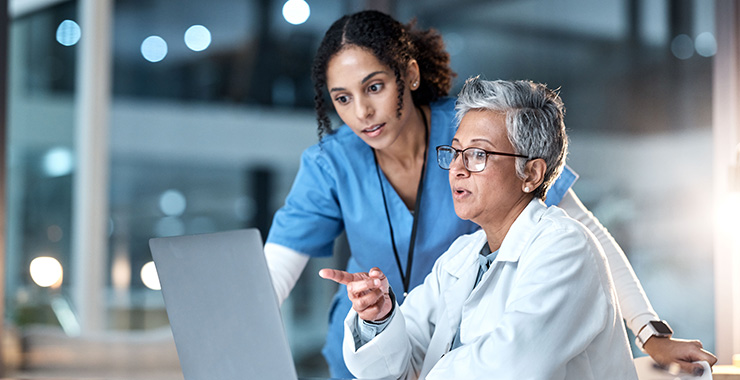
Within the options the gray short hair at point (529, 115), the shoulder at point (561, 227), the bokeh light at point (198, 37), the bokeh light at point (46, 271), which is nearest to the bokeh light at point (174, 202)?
the bokeh light at point (46, 271)

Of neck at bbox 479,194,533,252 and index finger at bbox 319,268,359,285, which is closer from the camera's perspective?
index finger at bbox 319,268,359,285

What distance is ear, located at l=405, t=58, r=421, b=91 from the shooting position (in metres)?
1.90

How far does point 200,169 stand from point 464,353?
3229mm

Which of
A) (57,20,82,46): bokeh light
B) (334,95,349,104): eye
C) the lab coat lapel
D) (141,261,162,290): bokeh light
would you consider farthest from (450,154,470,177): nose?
(57,20,82,46): bokeh light

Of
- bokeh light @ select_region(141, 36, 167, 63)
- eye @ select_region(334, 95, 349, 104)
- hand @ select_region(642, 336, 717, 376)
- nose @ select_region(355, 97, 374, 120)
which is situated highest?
bokeh light @ select_region(141, 36, 167, 63)

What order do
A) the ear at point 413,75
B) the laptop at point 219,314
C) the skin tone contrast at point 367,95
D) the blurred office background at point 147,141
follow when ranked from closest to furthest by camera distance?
the laptop at point 219,314 → the skin tone contrast at point 367,95 → the ear at point 413,75 → the blurred office background at point 147,141

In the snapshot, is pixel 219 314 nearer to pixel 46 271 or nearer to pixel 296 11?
pixel 296 11

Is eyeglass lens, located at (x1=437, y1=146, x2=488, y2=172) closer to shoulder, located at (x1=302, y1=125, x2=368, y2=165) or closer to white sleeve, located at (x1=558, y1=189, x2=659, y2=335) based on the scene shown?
white sleeve, located at (x1=558, y1=189, x2=659, y2=335)

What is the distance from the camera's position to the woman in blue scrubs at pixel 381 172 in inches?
71.2

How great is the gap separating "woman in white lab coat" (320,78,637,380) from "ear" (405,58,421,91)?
0.37 metres

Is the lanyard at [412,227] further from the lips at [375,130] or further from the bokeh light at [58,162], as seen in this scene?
the bokeh light at [58,162]

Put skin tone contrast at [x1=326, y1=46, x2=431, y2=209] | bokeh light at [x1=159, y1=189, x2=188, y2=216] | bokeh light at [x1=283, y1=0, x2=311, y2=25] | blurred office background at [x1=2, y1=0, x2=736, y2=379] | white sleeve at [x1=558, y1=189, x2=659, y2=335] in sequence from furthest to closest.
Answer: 1. bokeh light at [x1=159, y1=189, x2=188, y2=216]
2. blurred office background at [x1=2, y1=0, x2=736, y2=379]
3. bokeh light at [x1=283, y1=0, x2=311, y2=25]
4. skin tone contrast at [x1=326, y1=46, x2=431, y2=209]
5. white sleeve at [x1=558, y1=189, x2=659, y2=335]

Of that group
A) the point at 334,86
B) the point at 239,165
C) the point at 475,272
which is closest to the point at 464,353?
the point at 475,272

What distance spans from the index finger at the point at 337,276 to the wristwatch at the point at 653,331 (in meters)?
0.69
